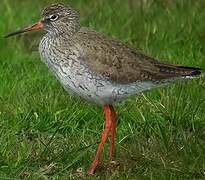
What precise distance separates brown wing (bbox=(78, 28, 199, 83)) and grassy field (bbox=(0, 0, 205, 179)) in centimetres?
46

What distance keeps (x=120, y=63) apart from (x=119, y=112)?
1.12m

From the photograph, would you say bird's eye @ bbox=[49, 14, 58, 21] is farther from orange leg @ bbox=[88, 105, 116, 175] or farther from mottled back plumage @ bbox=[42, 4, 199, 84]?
orange leg @ bbox=[88, 105, 116, 175]

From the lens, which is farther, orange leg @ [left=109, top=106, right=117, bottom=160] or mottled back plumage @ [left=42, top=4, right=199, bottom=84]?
orange leg @ [left=109, top=106, right=117, bottom=160]

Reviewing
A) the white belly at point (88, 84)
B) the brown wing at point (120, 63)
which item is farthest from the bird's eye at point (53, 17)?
the white belly at point (88, 84)

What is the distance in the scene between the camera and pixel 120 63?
5883mm

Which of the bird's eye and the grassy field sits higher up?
the bird's eye

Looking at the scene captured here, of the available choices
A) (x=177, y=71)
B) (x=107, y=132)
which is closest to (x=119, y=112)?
(x=107, y=132)

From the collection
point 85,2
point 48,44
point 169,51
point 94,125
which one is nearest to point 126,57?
point 48,44

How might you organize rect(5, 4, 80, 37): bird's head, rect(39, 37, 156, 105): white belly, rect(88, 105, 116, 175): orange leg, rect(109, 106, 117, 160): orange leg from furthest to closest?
1. rect(5, 4, 80, 37): bird's head
2. rect(109, 106, 117, 160): orange leg
3. rect(88, 105, 116, 175): orange leg
4. rect(39, 37, 156, 105): white belly

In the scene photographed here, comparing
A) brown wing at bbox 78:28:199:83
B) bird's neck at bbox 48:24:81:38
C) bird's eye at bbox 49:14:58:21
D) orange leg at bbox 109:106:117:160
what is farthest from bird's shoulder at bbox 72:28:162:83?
orange leg at bbox 109:106:117:160

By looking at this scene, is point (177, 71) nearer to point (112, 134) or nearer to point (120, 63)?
point (120, 63)

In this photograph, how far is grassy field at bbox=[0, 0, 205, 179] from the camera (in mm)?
5766

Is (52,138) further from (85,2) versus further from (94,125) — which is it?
(85,2)

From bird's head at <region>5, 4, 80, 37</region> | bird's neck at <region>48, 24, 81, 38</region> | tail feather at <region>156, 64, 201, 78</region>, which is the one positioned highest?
bird's head at <region>5, 4, 80, 37</region>
